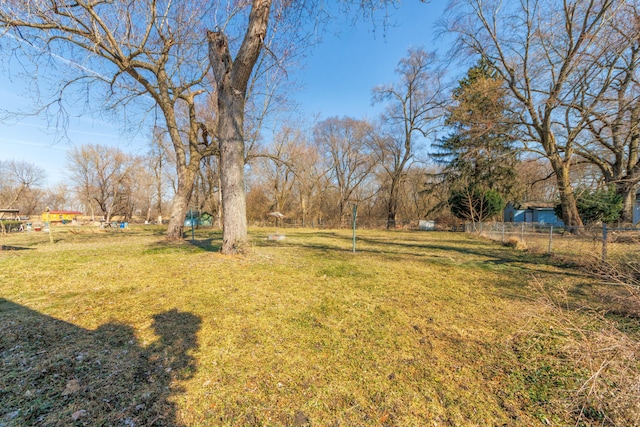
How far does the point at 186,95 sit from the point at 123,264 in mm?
7068

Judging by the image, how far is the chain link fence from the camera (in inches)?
219

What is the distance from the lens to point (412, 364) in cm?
252

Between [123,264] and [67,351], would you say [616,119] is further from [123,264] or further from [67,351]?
[123,264]

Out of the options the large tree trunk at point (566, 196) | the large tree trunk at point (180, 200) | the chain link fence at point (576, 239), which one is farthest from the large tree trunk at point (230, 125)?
the large tree trunk at point (566, 196)

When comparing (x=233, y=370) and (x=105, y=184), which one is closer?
(x=233, y=370)

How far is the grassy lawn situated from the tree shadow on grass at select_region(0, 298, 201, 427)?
0.01 metres

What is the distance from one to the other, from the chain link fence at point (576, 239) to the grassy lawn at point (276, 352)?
1829mm

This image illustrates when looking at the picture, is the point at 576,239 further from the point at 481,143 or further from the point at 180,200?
the point at 180,200

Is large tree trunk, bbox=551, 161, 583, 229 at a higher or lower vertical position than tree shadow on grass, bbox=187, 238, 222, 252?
higher

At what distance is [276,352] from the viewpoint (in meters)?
2.65

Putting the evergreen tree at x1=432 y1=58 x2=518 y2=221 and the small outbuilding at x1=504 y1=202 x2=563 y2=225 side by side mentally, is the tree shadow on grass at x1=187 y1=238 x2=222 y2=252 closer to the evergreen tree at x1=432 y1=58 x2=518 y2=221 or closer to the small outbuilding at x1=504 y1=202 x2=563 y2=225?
the evergreen tree at x1=432 y1=58 x2=518 y2=221

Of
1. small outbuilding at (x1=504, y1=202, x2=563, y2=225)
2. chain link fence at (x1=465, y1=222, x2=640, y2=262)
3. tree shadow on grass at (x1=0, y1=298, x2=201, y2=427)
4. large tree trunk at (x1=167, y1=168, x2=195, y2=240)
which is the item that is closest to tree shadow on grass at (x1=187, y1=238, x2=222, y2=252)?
large tree trunk at (x1=167, y1=168, x2=195, y2=240)

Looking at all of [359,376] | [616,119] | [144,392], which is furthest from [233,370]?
[616,119]

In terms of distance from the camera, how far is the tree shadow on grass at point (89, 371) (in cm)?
178
